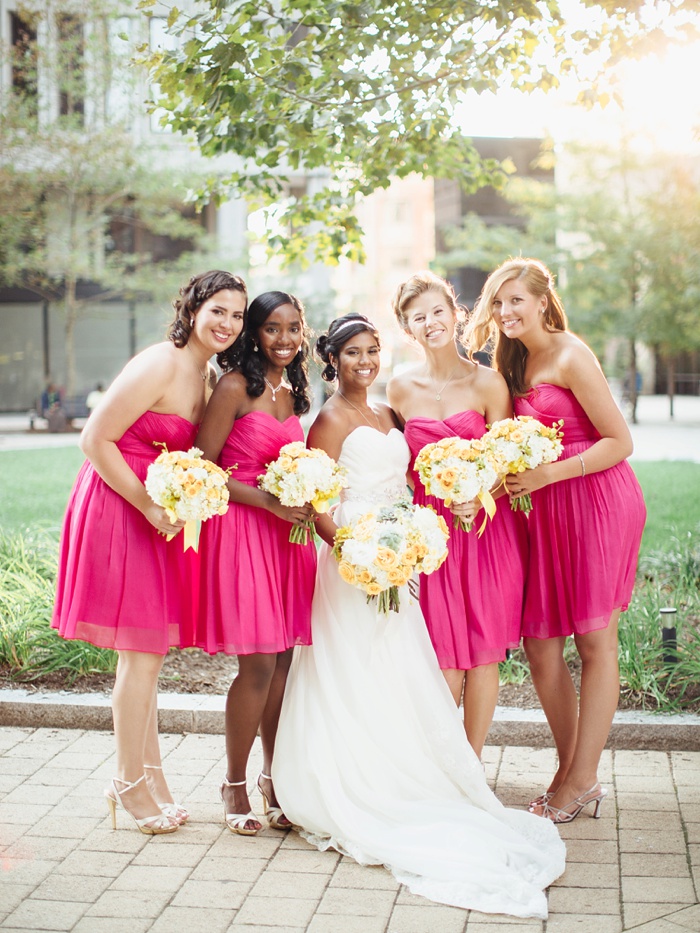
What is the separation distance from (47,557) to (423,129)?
14.3ft

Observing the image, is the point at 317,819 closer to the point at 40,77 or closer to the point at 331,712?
the point at 331,712

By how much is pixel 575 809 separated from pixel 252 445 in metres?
2.16

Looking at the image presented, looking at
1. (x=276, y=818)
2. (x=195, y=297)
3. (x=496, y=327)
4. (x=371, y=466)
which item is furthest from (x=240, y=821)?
(x=496, y=327)

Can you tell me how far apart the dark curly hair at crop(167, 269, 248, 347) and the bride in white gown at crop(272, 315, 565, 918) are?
1.72ft

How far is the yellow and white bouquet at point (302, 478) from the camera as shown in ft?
13.7

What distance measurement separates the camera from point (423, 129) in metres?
6.59

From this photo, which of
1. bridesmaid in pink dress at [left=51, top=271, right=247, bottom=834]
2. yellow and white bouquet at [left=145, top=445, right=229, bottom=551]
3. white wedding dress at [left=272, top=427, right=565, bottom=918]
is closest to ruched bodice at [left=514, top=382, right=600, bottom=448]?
white wedding dress at [left=272, top=427, right=565, bottom=918]

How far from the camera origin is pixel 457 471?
4285mm

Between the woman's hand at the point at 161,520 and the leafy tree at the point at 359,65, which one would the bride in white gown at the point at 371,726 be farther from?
the leafy tree at the point at 359,65

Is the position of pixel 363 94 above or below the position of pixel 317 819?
above

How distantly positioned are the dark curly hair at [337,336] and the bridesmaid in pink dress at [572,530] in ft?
2.00

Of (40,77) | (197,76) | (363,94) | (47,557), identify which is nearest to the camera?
(197,76)

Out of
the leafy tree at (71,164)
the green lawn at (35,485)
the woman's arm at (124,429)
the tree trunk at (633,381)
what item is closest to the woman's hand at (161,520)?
the woman's arm at (124,429)

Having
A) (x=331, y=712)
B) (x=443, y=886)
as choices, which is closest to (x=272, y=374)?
(x=331, y=712)
